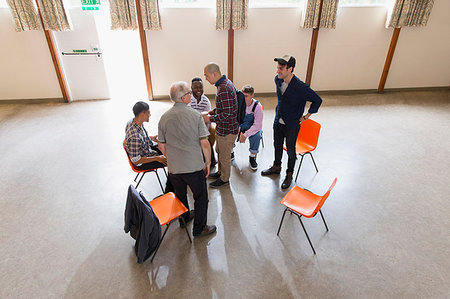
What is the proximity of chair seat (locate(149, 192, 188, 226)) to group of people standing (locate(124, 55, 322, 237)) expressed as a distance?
0.32 ft

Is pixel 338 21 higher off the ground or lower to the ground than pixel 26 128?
higher

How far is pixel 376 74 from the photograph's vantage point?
705 cm

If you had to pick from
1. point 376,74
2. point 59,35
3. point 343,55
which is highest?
point 59,35

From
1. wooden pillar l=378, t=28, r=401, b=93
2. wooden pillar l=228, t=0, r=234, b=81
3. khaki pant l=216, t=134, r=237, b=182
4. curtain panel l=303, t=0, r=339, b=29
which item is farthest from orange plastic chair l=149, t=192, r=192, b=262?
wooden pillar l=378, t=28, r=401, b=93

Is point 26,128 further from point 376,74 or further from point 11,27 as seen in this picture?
point 376,74

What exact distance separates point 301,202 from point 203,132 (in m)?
1.23

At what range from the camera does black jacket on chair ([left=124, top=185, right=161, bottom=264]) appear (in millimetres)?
2193

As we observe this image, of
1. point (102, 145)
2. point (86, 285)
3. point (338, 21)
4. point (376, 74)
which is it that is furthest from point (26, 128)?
point (376, 74)

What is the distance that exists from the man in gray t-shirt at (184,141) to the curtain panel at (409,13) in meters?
6.41

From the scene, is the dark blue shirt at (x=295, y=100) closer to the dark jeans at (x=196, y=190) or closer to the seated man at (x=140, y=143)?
the dark jeans at (x=196, y=190)

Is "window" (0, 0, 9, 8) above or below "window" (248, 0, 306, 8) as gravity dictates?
below

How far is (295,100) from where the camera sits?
3.05 metres

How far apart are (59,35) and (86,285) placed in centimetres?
584

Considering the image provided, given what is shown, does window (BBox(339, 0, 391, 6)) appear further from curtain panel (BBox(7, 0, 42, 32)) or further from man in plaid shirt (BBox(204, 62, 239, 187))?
curtain panel (BBox(7, 0, 42, 32))
